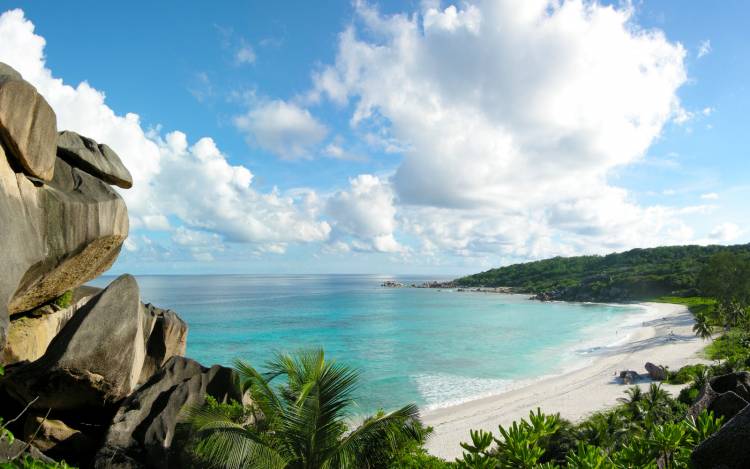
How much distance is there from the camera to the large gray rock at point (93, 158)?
520 inches

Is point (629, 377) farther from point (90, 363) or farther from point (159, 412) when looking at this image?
point (90, 363)

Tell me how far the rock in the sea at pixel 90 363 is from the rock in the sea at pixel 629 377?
33.7 m

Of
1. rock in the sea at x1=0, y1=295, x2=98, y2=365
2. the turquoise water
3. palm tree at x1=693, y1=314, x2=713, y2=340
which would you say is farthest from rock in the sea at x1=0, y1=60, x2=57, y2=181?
palm tree at x1=693, y1=314, x2=713, y2=340

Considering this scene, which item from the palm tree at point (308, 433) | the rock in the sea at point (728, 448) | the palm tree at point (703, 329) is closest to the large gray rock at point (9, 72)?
the palm tree at point (308, 433)

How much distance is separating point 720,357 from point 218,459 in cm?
4259

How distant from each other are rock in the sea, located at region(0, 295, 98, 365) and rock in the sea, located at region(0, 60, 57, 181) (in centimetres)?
549

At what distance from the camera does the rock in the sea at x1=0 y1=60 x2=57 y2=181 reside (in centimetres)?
940

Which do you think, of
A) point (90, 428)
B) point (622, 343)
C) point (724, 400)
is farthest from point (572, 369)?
point (90, 428)

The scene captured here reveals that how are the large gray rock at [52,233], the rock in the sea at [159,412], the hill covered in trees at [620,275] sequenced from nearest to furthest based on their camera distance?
1. the large gray rock at [52,233]
2. the rock in the sea at [159,412]
3. the hill covered in trees at [620,275]

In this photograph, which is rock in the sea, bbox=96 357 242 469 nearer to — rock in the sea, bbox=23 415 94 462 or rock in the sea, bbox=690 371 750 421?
rock in the sea, bbox=23 415 94 462

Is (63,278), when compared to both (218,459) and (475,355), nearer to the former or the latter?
(218,459)

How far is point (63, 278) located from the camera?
42.0 feet

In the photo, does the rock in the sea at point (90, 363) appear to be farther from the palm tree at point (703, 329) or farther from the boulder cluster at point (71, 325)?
the palm tree at point (703, 329)

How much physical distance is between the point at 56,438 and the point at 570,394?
30.2m
